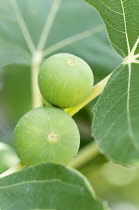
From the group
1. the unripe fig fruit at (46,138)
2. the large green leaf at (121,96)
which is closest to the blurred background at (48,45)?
the unripe fig fruit at (46,138)

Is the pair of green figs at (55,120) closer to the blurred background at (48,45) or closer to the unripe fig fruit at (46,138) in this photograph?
the unripe fig fruit at (46,138)

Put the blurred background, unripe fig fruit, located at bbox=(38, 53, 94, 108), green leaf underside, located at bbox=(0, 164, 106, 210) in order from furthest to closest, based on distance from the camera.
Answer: the blurred background
unripe fig fruit, located at bbox=(38, 53, 94, 108)
green leaf underside, located at bbox=(0, 164, 106, 210)

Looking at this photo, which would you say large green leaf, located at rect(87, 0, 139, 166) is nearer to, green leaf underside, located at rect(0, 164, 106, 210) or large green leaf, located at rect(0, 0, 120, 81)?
green leaf underside, located at rect(0, 164, 106, 210)

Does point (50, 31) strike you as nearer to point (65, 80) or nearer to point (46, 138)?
point (65, 80)


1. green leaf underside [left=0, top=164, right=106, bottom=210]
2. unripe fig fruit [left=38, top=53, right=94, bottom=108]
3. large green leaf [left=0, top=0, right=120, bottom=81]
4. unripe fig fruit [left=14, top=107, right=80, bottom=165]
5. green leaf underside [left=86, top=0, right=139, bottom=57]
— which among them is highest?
large green leaf [left=0, top=0, right=120, bottom=81]

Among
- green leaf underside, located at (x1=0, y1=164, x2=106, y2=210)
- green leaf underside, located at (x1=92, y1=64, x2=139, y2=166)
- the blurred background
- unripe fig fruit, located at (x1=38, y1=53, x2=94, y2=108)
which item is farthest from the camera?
the blurred background

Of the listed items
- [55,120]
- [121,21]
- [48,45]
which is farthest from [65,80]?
[48,45]

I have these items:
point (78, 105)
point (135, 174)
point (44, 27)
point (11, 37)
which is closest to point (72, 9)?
point (44, 27)

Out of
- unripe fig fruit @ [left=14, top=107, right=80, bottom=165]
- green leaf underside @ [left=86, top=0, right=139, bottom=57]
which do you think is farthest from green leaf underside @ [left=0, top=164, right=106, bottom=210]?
green leaf underside @ [left=86, top=0, right=139, bottom=57]
